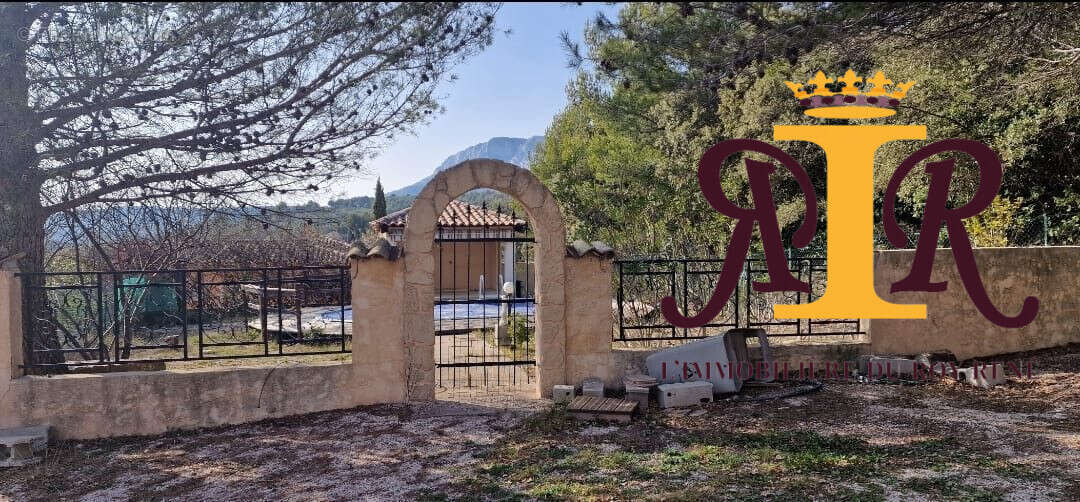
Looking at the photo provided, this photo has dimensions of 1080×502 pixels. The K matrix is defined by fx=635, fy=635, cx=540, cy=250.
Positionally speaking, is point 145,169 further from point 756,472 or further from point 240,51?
point 756,472

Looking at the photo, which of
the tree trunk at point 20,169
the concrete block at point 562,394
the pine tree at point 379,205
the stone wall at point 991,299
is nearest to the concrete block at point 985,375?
the stone wall at point 991,299

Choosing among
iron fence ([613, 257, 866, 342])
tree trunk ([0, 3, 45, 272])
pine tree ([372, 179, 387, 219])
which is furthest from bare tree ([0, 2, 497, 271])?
pine tree ([372, 179, 387, 219])

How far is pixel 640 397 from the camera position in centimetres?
698

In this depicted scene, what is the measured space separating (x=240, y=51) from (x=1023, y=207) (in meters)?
13.1

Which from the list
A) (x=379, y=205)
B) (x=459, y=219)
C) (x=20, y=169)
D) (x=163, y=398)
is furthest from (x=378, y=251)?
(x=379, y=205)

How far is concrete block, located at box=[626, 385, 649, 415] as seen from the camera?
694cm

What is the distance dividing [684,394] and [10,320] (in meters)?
7.00

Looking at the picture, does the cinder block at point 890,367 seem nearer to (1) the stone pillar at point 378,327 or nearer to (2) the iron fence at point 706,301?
(2) the iron fence at point 706,301

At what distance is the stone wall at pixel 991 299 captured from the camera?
846 centimetres

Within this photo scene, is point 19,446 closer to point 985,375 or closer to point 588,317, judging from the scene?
point 588,317

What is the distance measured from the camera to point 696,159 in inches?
636

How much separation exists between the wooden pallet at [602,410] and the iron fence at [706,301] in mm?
1211

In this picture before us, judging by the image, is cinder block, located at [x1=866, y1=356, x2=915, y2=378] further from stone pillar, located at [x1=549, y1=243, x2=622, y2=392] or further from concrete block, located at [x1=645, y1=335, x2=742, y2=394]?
stone pillar, located at [x1=549, y1=243, x2=622, y2=392]

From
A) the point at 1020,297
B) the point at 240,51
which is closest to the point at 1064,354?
the point at 1020,297
